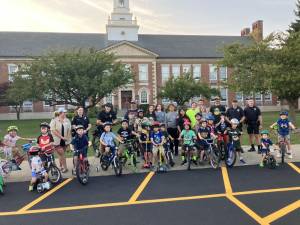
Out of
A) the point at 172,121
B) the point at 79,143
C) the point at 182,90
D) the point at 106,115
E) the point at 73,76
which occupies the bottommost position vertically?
the point at 79,143

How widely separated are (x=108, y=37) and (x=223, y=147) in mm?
43591

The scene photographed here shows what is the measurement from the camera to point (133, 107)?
10688 millimetres

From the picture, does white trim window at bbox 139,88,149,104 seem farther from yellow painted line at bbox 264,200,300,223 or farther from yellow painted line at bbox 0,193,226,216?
yellow painted line at bbox 264,200,300,223

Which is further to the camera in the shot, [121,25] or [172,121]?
[121,25]

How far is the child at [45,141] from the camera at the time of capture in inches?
321

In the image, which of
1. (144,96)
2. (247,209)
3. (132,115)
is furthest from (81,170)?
(144,96)

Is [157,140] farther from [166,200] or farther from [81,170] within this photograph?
[166,200]

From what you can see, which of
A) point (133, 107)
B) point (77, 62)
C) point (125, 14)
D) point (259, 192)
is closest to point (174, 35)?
point (125, 14)

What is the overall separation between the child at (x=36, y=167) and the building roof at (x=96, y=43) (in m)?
40.5

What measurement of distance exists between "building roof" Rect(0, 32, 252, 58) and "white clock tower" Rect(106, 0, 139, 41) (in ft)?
4.58

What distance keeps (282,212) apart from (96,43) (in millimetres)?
47258

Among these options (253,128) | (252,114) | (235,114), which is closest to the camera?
(235,114)

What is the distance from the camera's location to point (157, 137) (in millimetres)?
9305

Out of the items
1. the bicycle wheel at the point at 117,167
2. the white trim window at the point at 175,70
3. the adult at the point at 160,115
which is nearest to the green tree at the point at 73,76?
the adult at the point at 160,115
